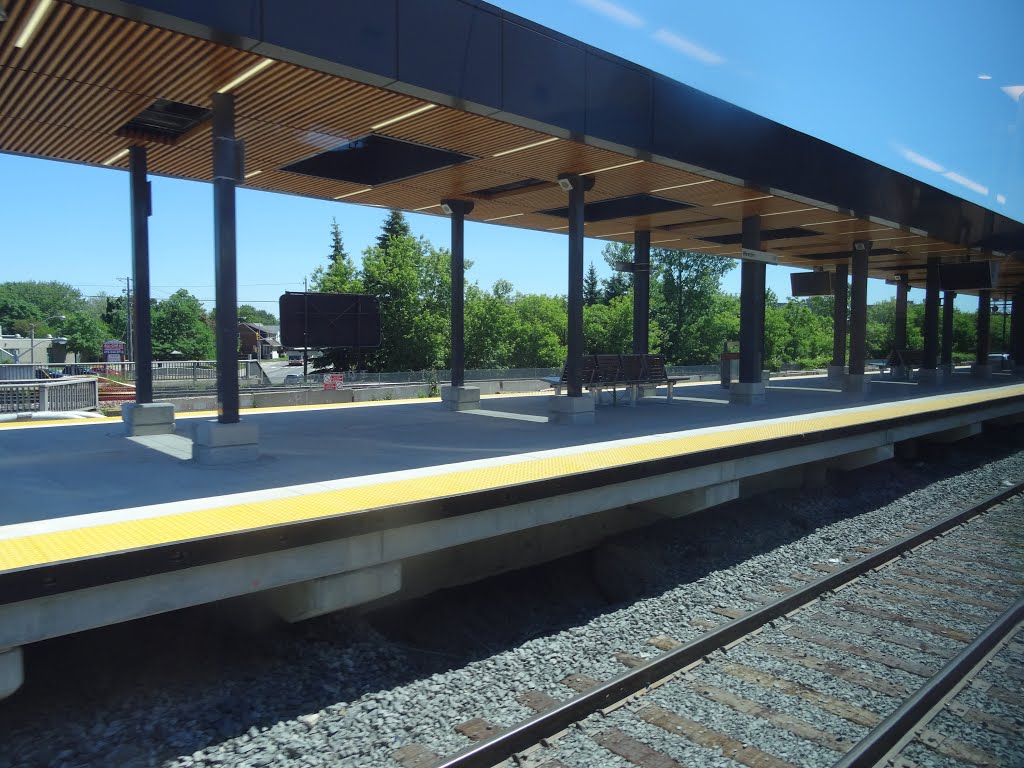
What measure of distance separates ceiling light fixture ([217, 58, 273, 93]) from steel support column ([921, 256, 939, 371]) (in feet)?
77.2

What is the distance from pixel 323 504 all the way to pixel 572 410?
6.49 meters

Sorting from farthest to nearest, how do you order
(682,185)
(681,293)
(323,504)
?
(681,293), (682,185), (323,504)

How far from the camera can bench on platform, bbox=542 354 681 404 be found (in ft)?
44.6

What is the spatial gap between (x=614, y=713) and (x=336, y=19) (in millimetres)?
6658

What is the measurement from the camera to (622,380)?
47.1ft

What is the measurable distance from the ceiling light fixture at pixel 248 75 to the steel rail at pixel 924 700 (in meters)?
7.49

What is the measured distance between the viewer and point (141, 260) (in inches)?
394

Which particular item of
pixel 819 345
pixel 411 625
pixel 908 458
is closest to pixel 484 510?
pixel 411 625

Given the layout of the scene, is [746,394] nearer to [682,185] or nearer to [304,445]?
[682,185]

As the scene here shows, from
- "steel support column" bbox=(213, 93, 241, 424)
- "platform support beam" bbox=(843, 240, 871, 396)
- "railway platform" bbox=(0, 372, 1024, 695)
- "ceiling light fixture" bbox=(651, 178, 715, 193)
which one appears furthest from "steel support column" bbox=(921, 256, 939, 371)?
"steel support column" bbox=(213, 93, 241, 424)

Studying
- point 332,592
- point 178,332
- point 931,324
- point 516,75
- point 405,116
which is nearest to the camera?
point 332,592

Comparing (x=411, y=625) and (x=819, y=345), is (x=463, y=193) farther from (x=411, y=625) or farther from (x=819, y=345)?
(x=819, y=345)

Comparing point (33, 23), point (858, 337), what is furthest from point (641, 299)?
point (33, 23)

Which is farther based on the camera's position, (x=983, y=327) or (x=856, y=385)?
(x=983, y=327)
